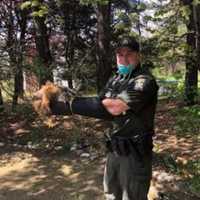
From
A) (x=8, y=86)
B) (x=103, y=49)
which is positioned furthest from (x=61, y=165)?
(x=8, y=86)

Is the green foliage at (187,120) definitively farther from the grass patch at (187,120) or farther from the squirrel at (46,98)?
the squirrel at (46,98)

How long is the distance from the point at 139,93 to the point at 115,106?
19 centimetres

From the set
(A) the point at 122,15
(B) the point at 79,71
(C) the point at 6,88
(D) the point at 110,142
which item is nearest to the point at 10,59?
(C) the point at 6,88

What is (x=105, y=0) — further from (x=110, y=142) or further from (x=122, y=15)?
(x=110, y=142)

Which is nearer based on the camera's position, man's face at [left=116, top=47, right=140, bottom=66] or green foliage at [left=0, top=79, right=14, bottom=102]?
man's face at [left=116, top=47, right=140, bottom=66]

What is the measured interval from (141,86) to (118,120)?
0.96 ft

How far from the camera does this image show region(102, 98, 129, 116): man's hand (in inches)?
87.7

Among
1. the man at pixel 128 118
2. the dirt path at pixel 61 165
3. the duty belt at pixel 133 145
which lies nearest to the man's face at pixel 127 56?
the man at pixel 128 118

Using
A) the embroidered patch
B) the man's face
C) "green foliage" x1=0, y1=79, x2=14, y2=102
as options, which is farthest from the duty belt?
"green foliage" x1=0, y1=79, x2=14, y2=102

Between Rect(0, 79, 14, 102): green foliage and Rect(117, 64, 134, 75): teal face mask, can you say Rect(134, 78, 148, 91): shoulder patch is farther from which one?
Rect(0, 79, 14, 102): green foliage

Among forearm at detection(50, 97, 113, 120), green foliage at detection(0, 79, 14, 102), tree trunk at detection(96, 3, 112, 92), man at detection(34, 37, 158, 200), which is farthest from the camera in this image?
green foliage at detection(0, 79, 14, 102)

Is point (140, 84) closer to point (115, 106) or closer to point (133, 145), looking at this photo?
point (115, 106)

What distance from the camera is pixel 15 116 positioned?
806 cm

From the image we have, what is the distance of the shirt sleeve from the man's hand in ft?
0.10
